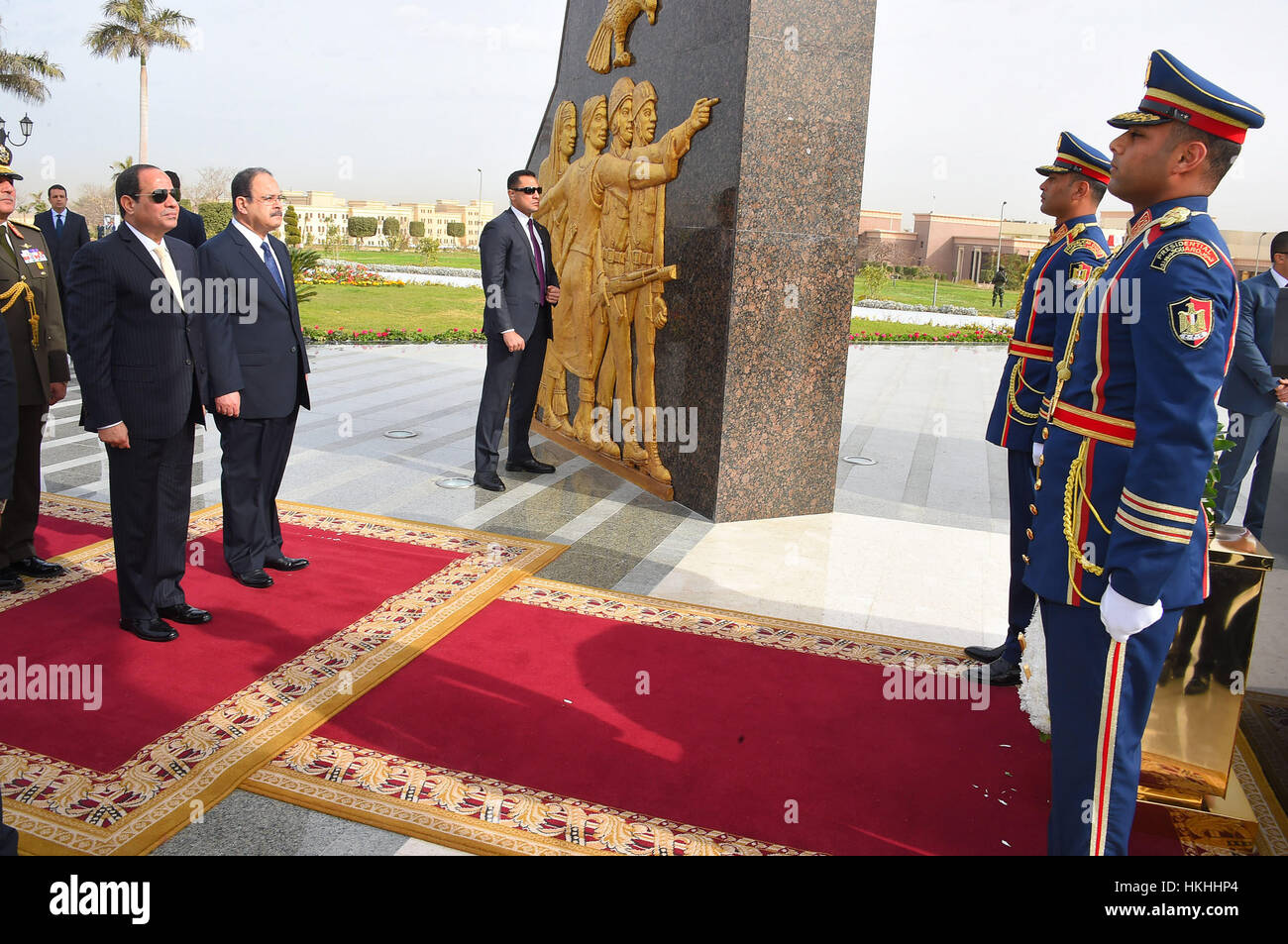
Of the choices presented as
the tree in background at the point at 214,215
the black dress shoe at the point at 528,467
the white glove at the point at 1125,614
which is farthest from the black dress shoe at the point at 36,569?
the tree in background at the point at 214,215

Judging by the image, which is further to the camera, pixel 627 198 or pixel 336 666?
pixel 627 198

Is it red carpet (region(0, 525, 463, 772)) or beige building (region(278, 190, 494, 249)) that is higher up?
beige building (region(278, 190, 494, 249))

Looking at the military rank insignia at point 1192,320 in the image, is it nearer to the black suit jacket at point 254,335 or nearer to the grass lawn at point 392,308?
the black suit jacket at point 254,335

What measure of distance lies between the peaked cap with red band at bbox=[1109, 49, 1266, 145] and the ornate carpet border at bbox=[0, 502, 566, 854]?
3162 mm

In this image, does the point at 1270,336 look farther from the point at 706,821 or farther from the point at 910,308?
the point at 910,308

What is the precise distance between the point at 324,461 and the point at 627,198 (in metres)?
3.02

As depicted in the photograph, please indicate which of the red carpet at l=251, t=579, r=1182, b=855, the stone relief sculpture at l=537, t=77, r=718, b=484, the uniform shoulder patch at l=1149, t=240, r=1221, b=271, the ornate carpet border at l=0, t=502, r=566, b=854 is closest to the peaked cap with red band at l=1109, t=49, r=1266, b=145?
the uniform shoulder patch at l=1149, t=240, r=1221, b=271

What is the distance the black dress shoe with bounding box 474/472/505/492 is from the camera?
6.64 metres

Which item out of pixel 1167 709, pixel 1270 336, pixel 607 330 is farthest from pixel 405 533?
pixel 1270 336

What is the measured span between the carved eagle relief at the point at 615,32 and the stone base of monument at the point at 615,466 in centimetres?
292

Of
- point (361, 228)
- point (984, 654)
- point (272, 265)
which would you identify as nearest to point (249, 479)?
point (272, 265)

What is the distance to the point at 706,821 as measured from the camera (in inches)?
113

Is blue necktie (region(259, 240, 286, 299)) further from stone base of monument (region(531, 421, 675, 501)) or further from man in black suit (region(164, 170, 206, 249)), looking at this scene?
man in black suit (region(164, 170, 206, 249))

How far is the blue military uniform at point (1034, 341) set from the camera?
137 inches
